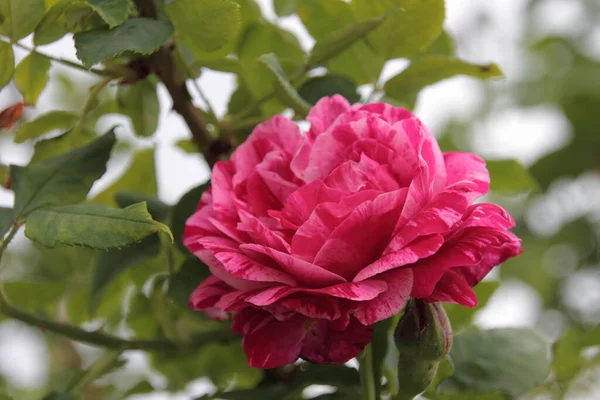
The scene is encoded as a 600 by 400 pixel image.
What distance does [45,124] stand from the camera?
0.46 metres

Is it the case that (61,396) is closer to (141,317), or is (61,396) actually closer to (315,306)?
(141,317)

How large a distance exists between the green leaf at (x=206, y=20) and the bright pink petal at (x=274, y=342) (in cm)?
17

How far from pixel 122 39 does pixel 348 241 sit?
0.52 ft

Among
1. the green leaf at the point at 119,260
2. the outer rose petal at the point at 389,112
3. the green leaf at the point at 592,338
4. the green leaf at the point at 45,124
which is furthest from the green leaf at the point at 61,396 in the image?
the green leaf at the point at 592,338

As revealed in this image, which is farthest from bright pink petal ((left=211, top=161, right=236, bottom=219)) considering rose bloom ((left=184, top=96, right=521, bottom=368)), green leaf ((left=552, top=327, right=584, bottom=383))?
green leaf ((left=552, top=327, right=584, bottom=383))

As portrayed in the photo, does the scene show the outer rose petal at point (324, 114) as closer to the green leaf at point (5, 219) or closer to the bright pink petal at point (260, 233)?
the bright pink petal at point (260, 233)

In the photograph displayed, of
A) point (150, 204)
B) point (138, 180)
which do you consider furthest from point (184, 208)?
point (138, 180)

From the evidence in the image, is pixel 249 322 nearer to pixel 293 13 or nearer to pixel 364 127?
pixel 364 127

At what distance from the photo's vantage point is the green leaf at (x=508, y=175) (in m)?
0.50

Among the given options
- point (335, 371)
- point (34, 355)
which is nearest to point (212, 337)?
point (335, 371)

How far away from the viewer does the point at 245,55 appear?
1.67 ft

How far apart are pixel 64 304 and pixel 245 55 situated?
0.95 feet

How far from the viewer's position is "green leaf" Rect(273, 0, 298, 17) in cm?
51

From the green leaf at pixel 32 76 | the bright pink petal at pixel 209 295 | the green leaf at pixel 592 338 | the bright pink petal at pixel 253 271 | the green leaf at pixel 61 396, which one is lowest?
the green leaf at pixel 592 338
